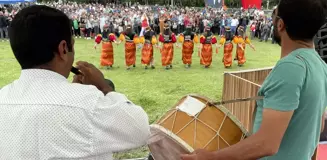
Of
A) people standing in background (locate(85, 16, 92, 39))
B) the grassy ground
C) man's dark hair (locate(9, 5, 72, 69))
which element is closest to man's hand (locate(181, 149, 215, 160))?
man's dark hair (locate(9, 5, 72, 69))

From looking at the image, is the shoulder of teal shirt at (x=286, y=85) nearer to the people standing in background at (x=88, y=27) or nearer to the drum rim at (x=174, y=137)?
the drum rim at (x=174, y=137)

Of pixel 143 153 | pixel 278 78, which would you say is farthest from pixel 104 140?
pixel 143 153

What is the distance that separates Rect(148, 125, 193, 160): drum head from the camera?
155 cm

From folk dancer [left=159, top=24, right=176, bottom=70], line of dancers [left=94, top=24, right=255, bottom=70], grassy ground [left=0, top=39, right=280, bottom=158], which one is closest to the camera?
grassy ground [left=0, top=39, right=280, bottom=158]

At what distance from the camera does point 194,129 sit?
159 cm

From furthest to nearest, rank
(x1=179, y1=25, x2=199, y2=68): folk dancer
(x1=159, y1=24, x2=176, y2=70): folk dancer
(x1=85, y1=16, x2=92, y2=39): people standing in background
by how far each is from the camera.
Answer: (x1=85, y1=16, x2=92, y2=39): people standing in background, (x1=179, y1=25, x2=199, y2=68): folk dancer, (x1=159, y1=24, x2=176, y2=70): folk dancer

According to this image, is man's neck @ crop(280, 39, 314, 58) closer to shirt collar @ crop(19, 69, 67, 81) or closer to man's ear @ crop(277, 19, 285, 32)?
man's ear @ crop(277, 19, 285, 32)

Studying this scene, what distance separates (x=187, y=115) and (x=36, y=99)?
2.51ft

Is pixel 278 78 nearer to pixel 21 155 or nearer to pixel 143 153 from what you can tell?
pixel 21 155

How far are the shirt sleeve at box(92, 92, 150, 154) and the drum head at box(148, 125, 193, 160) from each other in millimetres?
336

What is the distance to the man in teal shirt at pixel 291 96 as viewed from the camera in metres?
1.23

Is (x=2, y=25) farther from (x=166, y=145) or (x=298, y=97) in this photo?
(x=298, y=97)

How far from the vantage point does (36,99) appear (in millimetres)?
1121

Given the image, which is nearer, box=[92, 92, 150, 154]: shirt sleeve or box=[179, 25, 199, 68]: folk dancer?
box=[92, 92, 150, 154]: shirt sleeve
